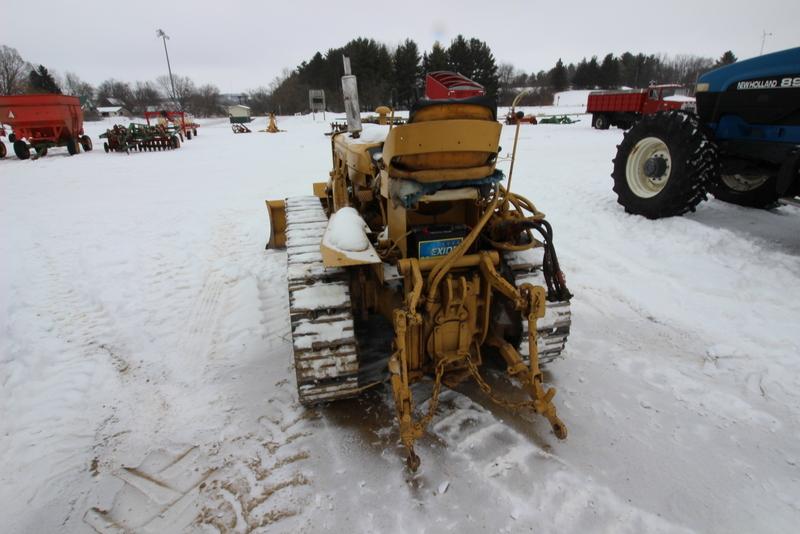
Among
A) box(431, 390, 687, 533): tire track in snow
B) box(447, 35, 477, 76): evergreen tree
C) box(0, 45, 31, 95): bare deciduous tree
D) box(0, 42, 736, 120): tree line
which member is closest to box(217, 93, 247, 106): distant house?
box(0, 42, 736, 120): tree line

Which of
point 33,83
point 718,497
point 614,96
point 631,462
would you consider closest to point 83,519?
point 631,462

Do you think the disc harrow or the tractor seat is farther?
the disc harrow

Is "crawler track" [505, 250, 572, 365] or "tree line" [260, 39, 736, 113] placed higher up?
"tree line" [260, 39, 736, 113]

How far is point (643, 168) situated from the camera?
272 inches

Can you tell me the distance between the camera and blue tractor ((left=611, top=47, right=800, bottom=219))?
5.46 metres

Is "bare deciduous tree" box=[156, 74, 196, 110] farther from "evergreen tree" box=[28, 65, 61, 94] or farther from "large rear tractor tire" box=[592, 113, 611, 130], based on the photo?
"large rear tractor tire" box=[592, 113, 611, 130]

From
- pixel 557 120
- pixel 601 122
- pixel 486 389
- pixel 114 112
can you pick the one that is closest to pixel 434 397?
pixel 486 389

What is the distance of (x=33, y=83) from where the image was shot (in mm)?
61250

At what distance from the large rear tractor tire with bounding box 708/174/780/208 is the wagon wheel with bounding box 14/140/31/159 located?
2167 cm

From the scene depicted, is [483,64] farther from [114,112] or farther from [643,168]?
[114,112]

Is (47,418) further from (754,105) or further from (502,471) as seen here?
(754,105)

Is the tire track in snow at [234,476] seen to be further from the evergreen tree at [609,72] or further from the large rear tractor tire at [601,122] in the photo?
A: the evergreen tree at [609,72]

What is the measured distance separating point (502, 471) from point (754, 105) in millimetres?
6095

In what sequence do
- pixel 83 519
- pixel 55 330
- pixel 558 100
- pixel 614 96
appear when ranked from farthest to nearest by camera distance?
pixel 558 100 → pixel 614 96 → pixel 55 330 → pixel 83 519
